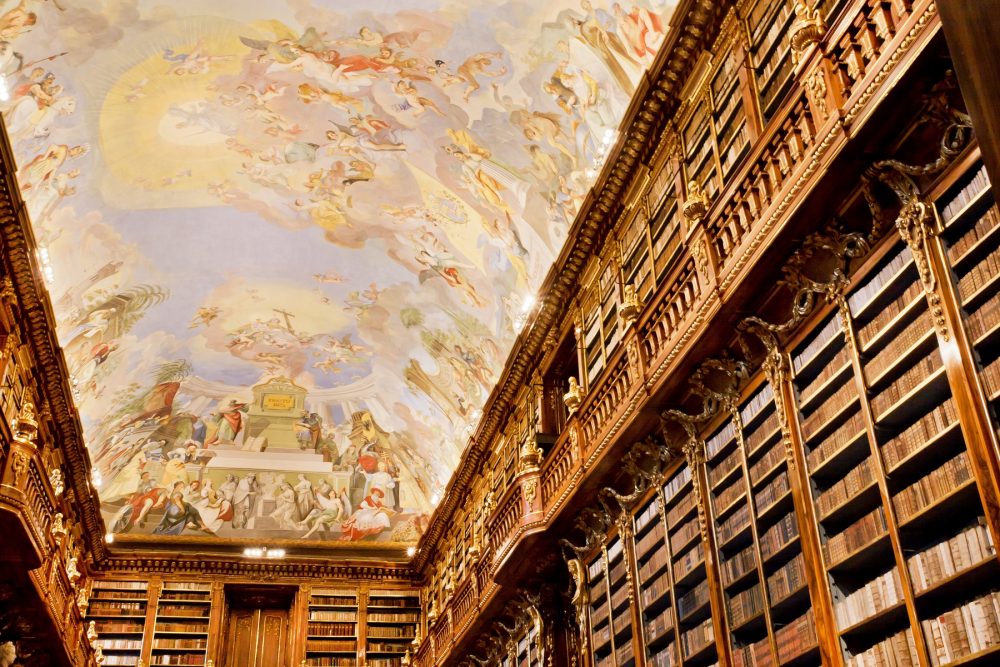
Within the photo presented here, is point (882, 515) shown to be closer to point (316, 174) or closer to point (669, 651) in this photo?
point (669, 651)

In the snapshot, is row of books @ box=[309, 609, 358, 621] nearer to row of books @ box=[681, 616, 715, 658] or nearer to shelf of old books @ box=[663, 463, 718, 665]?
shelf of old books @ box=[663, 463, 718, 665]

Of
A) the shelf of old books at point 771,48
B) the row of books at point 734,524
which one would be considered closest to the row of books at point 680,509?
the row of books at point 734,524

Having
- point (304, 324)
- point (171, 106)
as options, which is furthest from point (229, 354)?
point (171, 106)

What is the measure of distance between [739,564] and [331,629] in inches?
562

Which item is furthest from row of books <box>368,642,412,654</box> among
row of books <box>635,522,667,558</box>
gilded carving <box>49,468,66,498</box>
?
row of books <box>635,522,667,558</box>

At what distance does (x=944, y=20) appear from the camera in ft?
4.66

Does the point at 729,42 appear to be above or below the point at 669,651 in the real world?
above

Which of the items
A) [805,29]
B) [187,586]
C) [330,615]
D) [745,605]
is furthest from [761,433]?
[187,586]

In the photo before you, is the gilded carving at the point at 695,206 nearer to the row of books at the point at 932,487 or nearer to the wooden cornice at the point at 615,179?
the wooden cornice at the point at 615,179

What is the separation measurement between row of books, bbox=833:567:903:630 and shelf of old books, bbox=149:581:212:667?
628 inches

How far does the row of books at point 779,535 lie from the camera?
6.43 m

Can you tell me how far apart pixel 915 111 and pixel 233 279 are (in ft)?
45.9

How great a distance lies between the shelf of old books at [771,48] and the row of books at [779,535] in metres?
3.32

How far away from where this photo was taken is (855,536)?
5.71m
